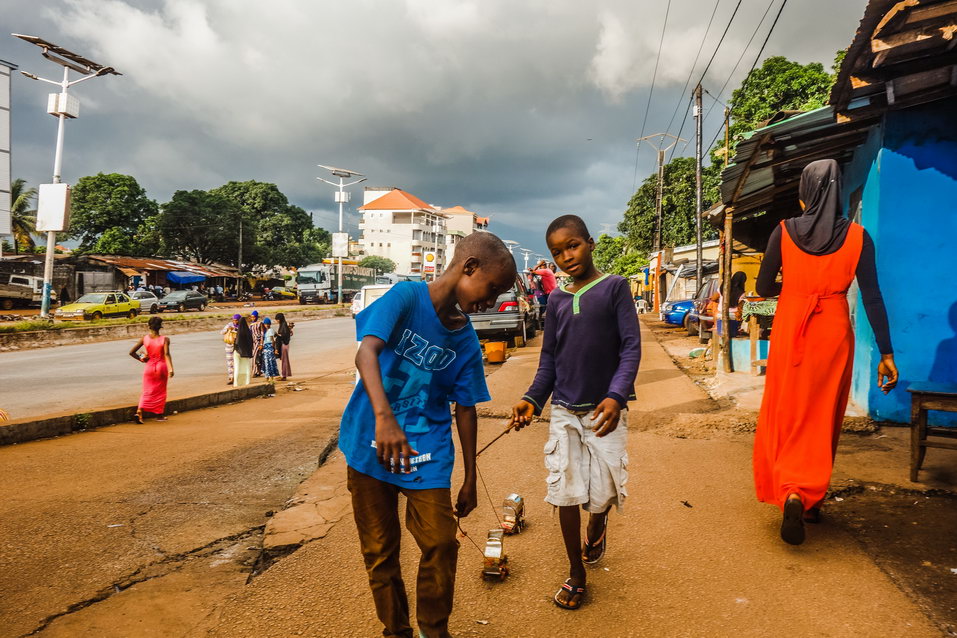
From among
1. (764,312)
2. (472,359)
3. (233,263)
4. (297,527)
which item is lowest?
(297,527)

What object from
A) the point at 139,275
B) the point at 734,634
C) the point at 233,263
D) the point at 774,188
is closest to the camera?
the point at 734,634

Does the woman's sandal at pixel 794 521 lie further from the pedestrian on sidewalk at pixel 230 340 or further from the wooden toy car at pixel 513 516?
the pedestrian on sidewalk at pixel 230 340

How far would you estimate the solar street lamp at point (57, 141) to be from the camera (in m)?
21.5

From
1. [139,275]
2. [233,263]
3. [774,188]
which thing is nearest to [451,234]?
[233,263]

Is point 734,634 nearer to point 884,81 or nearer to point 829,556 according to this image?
point 829,556

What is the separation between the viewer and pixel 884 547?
3.12m

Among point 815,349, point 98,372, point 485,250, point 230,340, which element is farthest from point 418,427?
point 98,372

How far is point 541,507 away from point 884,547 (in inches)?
75.6

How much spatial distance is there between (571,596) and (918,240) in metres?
4.96

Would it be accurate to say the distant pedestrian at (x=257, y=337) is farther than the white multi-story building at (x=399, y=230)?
No

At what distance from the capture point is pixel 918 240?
5418mm

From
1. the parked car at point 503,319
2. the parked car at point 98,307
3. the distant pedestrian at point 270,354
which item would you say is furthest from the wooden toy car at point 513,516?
the parked car at point 98,307

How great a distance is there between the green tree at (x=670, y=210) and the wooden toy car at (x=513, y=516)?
118ft

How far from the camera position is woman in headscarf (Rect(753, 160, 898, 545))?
10.1 ft
